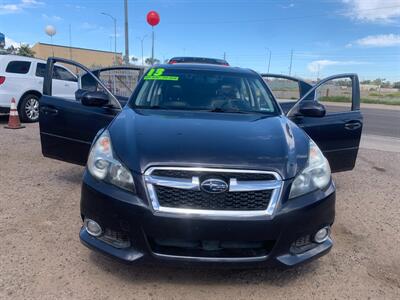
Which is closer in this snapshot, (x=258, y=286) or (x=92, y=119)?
(x=258, y=286)

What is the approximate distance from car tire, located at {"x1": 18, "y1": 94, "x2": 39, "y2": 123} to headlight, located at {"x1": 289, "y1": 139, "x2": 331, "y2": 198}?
9535 mm

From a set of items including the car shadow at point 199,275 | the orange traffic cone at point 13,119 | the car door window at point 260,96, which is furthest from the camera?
the orange traffic cone at point 13,119

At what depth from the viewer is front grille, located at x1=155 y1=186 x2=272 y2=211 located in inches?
97.5

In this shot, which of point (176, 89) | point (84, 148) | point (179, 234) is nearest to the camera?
point (179, 234)

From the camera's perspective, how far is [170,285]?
2.81 metres

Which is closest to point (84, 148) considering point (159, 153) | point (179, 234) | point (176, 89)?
point (176, 89)

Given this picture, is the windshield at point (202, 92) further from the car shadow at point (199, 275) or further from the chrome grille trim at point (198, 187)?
the car shadow at point (199, 275)

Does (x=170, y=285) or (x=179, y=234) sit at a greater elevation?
(x=179, y=234)

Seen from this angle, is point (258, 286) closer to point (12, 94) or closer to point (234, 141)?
point (234, 141)

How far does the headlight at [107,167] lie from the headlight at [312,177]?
1.13m

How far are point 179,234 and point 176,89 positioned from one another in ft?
6.53

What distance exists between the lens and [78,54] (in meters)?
71.1

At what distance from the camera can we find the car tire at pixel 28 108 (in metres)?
10.5

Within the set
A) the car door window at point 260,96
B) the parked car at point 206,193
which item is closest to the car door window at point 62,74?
the car door window at point 260,96
